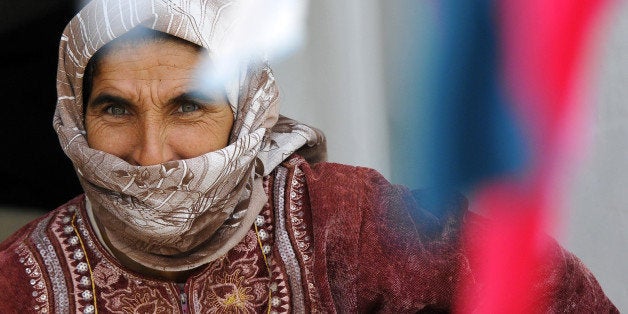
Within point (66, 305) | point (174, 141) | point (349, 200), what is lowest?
point (66, 305)

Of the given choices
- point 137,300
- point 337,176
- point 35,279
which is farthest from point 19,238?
point 337,176

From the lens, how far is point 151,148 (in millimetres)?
1917

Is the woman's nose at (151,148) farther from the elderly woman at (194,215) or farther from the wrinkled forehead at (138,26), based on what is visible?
the wrinkled forehead at (138,26)

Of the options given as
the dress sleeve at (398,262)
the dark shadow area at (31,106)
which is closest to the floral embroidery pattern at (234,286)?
the dress sleeve at (398,262)

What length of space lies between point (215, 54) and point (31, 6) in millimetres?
1201

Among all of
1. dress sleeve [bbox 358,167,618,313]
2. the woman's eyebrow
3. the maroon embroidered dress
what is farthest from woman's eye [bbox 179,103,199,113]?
dress sleeve [bbox 358,167,618,313]

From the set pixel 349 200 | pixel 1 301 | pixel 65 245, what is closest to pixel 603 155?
pixel 349 200

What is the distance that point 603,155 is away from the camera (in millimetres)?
2730

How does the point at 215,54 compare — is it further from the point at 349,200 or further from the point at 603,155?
the point at 603,155

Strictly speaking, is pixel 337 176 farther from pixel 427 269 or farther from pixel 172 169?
pixel 172 169

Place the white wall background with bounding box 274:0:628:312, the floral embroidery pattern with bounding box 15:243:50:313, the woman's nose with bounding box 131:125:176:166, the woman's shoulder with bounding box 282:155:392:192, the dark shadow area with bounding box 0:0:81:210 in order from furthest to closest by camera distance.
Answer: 1. the dark shadow area with bounding box 0:0:81:210
2. the white wall background with bounding box 274:0:628:312
3. the woman's shoulder with bounding box 282:155:392:192
4. the floral embroidery pattern with bounding box 15:243:50:313
5. the woman's nose with bounding box 131:125:176:166

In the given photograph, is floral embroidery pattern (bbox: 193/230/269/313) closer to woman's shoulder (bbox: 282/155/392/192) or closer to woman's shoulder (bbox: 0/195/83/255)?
woman's shoulder (bbox: 282/155/392/192)

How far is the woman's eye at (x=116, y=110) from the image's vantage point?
6.67 feet

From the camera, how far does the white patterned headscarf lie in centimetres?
192
